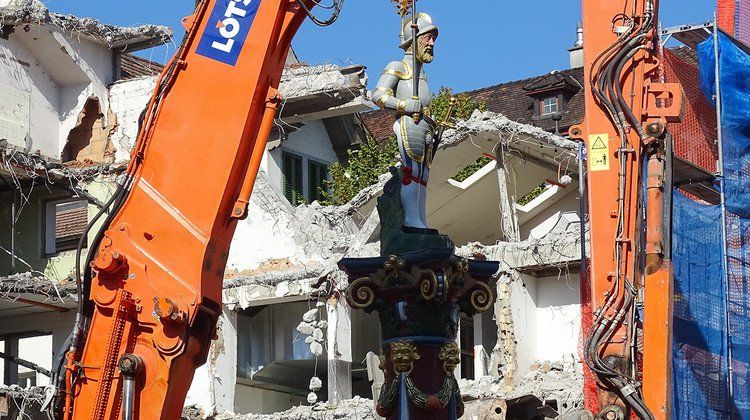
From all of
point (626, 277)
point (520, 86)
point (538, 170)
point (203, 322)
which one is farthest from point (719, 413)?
point (520, 86)

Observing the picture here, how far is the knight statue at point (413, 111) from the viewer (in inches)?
616

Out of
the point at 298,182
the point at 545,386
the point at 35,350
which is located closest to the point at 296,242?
the point at 298,182

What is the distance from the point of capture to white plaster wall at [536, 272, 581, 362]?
1148 inches

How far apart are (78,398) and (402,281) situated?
370 cm

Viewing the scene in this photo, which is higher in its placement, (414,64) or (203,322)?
(414,64)

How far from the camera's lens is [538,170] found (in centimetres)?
3175

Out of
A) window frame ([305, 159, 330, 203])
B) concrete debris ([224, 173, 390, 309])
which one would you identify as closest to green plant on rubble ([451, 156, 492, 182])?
concrete debris ([224, 173, 390, 309])

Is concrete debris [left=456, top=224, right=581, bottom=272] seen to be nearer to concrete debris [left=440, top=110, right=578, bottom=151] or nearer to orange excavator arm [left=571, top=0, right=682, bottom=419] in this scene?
concrete debris [left=440, top=110, right=578, bottom=151]

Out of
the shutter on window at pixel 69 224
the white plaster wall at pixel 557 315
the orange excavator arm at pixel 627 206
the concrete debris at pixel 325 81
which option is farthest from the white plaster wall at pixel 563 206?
the orange excavator arm at pixel 627 206

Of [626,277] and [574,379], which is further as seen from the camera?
[574,379]

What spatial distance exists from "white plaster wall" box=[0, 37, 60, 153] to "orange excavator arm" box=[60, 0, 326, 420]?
68.9 ft

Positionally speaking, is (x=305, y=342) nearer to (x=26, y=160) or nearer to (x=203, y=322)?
(x=26, y=160)

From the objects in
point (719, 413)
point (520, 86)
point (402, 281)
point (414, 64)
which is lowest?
point (719, 413)

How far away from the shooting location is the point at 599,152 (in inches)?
616
